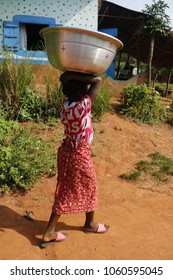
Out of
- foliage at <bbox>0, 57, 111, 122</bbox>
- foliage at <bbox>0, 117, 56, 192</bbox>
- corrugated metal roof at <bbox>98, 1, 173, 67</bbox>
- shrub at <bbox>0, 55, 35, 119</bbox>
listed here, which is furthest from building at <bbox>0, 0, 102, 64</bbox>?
foliage at <bbox>0, 117, 56, 192</bbox>

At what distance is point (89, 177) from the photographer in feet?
7.88

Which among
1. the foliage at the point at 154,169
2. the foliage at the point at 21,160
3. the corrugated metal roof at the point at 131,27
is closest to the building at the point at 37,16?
the corrugated metal roof at the point at 131,27

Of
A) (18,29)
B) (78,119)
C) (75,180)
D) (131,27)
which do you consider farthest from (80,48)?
(131,27)

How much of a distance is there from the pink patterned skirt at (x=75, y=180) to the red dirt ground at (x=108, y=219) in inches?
14.0

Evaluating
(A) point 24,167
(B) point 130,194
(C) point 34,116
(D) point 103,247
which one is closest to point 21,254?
(D) point 103,247

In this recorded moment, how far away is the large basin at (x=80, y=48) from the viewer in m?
2.03

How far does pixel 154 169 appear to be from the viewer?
4.18 metres

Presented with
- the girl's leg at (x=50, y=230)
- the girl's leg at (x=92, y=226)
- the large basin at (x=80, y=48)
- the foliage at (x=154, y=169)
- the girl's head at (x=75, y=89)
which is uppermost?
the large basin at (x=80, y=48)

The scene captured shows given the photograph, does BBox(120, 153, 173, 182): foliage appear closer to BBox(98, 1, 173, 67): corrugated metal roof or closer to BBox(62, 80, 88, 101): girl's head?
BBox(62, 80, 88, 101): girl's head

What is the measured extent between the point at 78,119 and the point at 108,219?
123 centimetres

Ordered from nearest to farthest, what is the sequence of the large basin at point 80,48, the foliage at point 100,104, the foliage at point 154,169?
the large basin at point 80,48 < the foliage at point 154,169 < the foliage at point 100,104

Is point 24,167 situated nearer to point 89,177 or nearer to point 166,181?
point 89,177

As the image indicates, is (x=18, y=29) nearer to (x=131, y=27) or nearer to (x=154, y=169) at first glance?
(x=131, y=27)

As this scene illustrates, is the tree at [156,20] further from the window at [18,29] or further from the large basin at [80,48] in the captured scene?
the large basin at [80,48]
